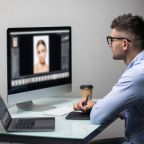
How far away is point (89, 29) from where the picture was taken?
11.2 feet

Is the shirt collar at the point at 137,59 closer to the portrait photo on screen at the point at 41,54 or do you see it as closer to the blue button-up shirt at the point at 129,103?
the blue button-up shirt at the point at 129,103

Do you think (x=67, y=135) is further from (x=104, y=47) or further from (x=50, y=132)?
(x=104, y=47)

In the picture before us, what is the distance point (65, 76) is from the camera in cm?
290

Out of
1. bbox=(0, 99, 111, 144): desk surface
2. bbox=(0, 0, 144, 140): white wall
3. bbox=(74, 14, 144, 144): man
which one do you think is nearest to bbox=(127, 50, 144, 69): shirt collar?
bbox=(74, 14, 144, 144): man

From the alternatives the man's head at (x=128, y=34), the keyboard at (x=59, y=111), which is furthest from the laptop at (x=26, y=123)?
the man's head at (x=128, y=34)

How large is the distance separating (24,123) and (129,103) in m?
0.59

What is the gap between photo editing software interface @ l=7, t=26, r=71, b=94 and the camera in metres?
2.46

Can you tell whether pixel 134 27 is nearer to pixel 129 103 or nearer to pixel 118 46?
pixel 118 46

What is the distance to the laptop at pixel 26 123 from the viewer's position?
2055mm

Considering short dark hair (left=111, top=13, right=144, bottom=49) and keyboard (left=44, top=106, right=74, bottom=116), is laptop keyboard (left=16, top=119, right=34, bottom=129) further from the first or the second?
short dark hair (left=111, top=13, right=144, bottom=49)

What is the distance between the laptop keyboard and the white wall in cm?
99

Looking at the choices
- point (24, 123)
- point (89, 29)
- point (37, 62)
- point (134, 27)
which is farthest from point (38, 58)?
point (89, 29)

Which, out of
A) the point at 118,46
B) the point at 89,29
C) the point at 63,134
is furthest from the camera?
the point at 89,29

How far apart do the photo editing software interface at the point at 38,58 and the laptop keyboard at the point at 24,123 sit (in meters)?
0.30
